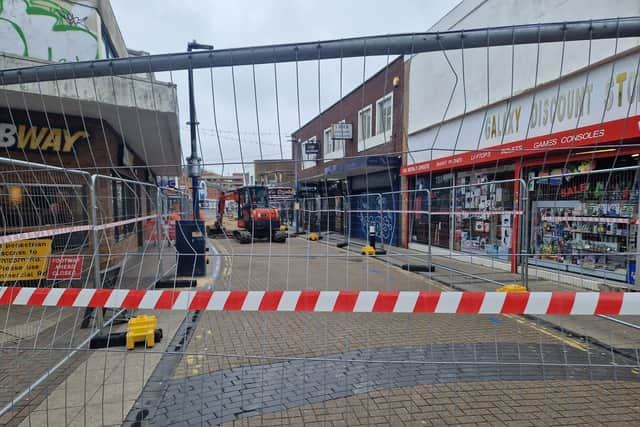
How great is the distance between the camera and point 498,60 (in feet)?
28.9

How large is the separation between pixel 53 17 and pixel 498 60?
1069 centimetres

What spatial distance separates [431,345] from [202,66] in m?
4.03

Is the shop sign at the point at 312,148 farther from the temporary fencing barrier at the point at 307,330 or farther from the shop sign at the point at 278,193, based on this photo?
the temporary fencing barrier at the point at 307,330

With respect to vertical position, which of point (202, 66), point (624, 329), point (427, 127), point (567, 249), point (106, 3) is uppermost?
point (106, 3)

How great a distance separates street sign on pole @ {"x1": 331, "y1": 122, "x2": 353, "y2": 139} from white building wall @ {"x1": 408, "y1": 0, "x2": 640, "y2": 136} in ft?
15.4

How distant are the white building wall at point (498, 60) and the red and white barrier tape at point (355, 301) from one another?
3.66 m

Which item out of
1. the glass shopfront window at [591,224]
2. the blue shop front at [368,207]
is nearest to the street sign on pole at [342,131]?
the blue shop front at [368,207]

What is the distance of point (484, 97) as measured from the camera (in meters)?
9.06

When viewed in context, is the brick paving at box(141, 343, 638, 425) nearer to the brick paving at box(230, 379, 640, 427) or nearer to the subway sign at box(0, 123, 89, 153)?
the brick paving at box(230, 379, 640, 427)

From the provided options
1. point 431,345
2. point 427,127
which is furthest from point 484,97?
point 431,345

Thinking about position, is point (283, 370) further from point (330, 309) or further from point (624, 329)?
point (624, 329)

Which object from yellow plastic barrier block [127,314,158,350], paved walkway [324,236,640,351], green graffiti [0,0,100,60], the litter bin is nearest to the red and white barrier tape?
paved walkway [324,236,640,351]

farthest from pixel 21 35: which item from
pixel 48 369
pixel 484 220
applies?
pixel 484 220

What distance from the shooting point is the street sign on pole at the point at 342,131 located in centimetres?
1677
